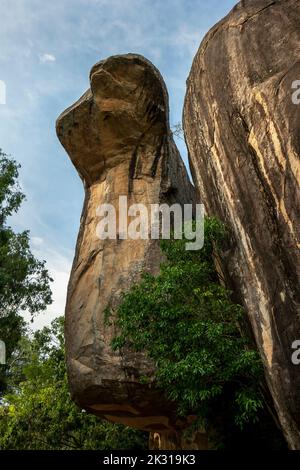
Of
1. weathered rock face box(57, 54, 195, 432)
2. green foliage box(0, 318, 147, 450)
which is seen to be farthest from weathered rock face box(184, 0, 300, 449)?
green foliage box(0, 318, 147, 450)

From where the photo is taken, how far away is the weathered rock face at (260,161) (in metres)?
7.29

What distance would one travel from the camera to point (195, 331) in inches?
319

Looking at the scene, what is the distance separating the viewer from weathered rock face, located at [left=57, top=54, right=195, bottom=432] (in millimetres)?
11422

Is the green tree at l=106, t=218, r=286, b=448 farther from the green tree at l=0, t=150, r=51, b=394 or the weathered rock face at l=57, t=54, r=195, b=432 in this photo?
the green tree at l=0, t=150, r=51, b=394

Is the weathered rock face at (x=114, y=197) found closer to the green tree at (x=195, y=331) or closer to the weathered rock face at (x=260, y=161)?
the green tree at (x=195, y=331)

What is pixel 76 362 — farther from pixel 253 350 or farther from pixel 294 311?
pixel 294 311

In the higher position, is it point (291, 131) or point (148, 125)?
point (148, 125)

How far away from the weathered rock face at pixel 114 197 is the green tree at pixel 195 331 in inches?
94.3

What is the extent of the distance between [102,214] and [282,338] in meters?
7.23

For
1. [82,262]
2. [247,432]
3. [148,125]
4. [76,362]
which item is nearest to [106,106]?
[148,125]

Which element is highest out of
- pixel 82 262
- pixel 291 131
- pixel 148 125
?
pixel 148 125

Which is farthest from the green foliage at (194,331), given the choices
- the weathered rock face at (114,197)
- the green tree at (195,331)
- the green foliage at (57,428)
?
the green foliage at (57,428)

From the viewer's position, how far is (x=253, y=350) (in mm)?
8281

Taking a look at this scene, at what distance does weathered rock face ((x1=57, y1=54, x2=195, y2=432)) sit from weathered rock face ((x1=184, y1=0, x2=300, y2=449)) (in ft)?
10.3
